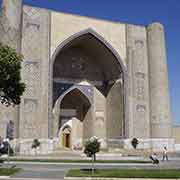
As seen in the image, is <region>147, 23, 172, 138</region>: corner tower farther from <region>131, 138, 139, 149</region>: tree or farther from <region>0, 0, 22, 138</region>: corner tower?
<region>0, 0, 22, 138</region>: corner tower

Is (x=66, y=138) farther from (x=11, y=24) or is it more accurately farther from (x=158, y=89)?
(x=11, y=24)

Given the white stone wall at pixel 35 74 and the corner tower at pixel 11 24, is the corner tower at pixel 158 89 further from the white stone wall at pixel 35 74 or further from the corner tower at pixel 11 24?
the corner tower at pixel 11 24

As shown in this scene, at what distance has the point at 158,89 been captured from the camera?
3431 centimetres

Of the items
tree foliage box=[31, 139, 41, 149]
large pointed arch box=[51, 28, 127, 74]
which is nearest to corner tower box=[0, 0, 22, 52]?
large pointed arch box=[51, 28, 127, 74]

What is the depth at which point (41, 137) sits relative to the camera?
96.6 feet

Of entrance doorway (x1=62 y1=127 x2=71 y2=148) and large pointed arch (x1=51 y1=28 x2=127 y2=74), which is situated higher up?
large pointed arch (x1=51 y1=28 x2=127 y2=74)

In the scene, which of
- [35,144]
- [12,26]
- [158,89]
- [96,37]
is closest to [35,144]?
[35,144]

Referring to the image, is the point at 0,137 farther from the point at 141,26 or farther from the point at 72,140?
the point at 141,26

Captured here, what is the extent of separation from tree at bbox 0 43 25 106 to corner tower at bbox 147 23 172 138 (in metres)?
20.9

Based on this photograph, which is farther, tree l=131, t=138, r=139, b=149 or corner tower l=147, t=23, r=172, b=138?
corner tower l=147, t=23, r=172, b=138

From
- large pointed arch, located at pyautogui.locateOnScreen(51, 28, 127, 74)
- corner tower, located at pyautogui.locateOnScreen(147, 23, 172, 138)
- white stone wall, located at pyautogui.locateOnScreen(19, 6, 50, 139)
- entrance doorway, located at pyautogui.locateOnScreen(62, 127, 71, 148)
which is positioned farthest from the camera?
entrance doorway, located at pyautogui.locateOnScreen(62, 127, 71, 148)

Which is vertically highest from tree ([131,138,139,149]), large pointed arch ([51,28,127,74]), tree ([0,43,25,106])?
large pointed arch ([51,28,127,74])

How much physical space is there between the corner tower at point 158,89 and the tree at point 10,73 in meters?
20.9

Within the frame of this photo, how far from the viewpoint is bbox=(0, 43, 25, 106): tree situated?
14586 millimetres
